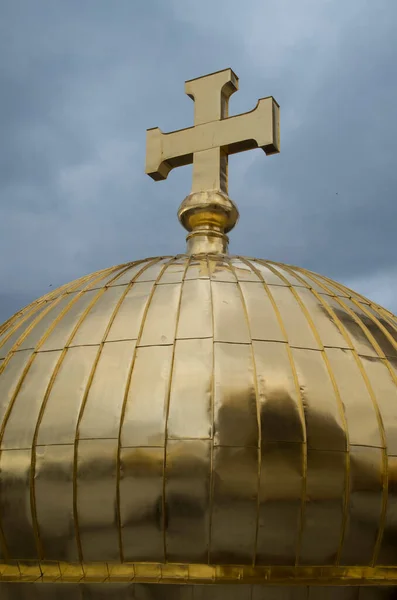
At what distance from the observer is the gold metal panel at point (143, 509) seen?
5.91 metres

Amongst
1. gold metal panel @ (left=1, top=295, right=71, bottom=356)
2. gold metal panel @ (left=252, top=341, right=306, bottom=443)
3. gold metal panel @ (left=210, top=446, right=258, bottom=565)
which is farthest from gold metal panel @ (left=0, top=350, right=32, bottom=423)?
gold metal panel @ (left=252, top=341, right=306, bottom=443)

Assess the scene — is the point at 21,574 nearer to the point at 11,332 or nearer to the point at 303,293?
the point at 11,332

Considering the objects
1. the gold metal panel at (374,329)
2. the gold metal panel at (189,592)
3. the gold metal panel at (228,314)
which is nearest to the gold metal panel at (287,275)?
the gold metal panel at (374,329)

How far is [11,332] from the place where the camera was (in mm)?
7777

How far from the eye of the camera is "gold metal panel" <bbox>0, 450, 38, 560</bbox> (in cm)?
625

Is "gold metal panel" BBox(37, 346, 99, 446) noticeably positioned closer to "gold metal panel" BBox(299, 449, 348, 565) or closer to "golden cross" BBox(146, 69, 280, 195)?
"gold metal panel" BBox(299, 449, 348, 565)

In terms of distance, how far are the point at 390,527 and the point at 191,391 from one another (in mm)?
2089

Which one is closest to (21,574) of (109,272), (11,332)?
(11,332)

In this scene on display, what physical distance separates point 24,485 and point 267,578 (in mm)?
2226

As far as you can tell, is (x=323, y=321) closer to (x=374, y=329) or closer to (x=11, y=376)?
(x=374, y=329)

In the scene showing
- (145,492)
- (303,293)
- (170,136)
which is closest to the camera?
(145,492)

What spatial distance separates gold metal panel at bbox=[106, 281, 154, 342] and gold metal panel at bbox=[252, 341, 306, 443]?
3.84 feet

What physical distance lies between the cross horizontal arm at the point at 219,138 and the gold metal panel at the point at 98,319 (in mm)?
3049

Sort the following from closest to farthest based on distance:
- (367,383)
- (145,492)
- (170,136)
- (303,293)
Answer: (145,492), (367,383), (303,293), (170,136)
